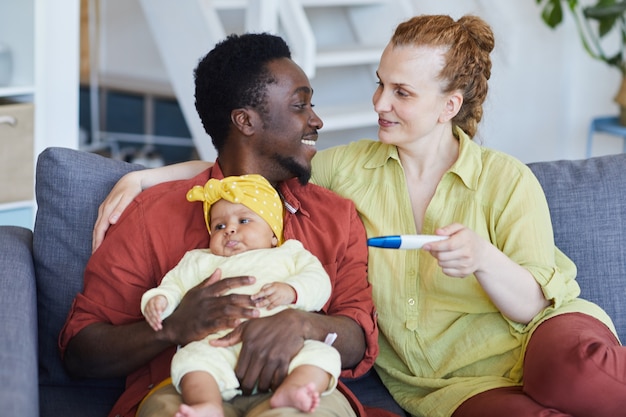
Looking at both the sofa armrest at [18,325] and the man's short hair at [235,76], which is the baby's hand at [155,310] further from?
the man's short hair at [235,76]

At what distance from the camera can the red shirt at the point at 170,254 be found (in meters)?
1.82

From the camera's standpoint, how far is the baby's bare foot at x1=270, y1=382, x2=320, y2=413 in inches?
60.6

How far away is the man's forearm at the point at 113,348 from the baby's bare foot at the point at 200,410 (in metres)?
0.23

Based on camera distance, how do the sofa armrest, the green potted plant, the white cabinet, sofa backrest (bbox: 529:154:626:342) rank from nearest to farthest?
the sofa armrest → sofa backrest (bbox: 529:154:626:342) → the white cabinet → the green potted plant

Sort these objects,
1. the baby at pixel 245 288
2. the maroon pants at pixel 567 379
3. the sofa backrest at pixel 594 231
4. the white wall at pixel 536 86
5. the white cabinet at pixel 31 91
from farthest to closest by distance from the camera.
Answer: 1. the white wall at pixel 536 86
2. the white cabinet at pixel 31 91
3. the sofa backrest at pixel 594 231
4. the maroon pants at pixel 567 379
5. the baby at pixel 245 288

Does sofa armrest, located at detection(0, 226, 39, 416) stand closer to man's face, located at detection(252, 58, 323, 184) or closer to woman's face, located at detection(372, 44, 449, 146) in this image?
man's face, located at detection(252, 58, 323, 184)

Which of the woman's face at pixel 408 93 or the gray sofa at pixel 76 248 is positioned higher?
the woman's face at pixel 408 93

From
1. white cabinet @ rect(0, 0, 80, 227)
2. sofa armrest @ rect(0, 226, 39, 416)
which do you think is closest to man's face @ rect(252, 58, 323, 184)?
sofa armrest @ rect(0, 226, 39, 416)

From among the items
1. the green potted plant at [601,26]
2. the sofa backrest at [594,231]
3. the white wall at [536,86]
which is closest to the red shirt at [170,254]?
the sofa backrest at [594,231]

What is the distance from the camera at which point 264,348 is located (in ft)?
5.39


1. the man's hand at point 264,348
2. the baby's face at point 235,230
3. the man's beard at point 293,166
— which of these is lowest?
the man's hand at point 264,348

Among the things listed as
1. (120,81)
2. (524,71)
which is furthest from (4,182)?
(120,81)

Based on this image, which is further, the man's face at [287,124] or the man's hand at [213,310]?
the man's face at [287,124]

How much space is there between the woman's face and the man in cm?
17
